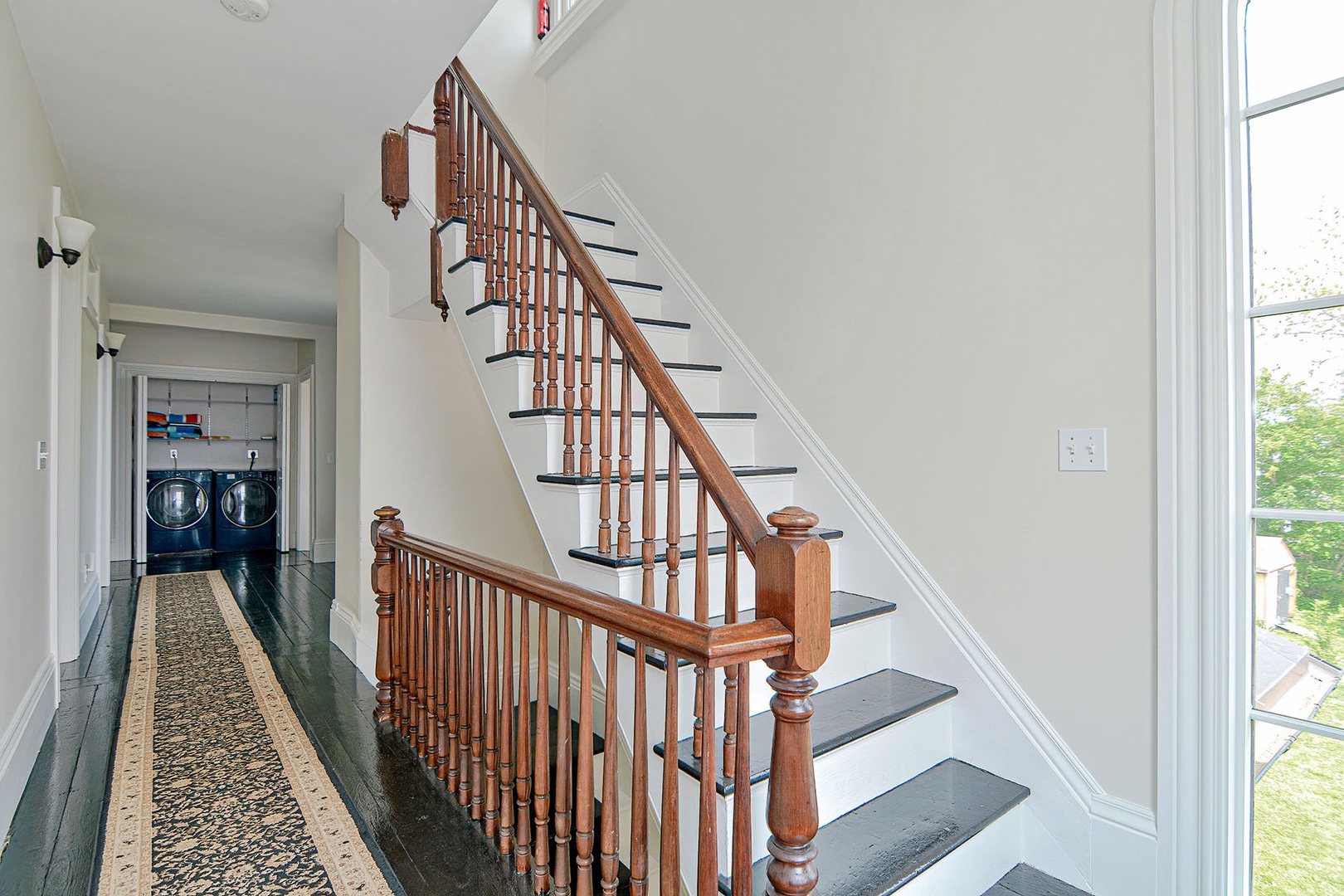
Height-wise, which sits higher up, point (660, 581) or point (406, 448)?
point (406, 448)

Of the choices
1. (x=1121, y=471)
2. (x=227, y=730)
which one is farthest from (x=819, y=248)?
(x=227, y=730)

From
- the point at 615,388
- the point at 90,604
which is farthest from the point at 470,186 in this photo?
the point at 90,604

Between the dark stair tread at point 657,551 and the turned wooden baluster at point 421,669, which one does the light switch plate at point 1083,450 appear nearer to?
the dark stair tread at point 657,551

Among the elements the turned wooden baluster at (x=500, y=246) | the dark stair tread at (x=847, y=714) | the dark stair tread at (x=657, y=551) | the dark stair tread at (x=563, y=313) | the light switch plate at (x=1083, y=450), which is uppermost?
the turned wooden baluster at (x=500, y=246)

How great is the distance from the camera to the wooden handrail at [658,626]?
1.21 m

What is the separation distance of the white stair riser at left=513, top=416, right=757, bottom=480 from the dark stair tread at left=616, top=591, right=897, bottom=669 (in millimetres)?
430

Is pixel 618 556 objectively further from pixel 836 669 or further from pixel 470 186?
pixel 470 186

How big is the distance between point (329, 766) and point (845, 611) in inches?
74.1

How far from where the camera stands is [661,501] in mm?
2350

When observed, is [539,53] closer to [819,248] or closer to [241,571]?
[819,248]

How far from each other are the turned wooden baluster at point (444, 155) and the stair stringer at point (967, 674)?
4.14ft

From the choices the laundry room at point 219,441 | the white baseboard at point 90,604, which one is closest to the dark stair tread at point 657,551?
the white baseboard at point 90,604

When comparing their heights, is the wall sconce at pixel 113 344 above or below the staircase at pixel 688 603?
above

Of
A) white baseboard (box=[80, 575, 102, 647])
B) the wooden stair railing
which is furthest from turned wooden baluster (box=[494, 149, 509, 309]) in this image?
white baseboard (box=[80, 575, 102, 647])
